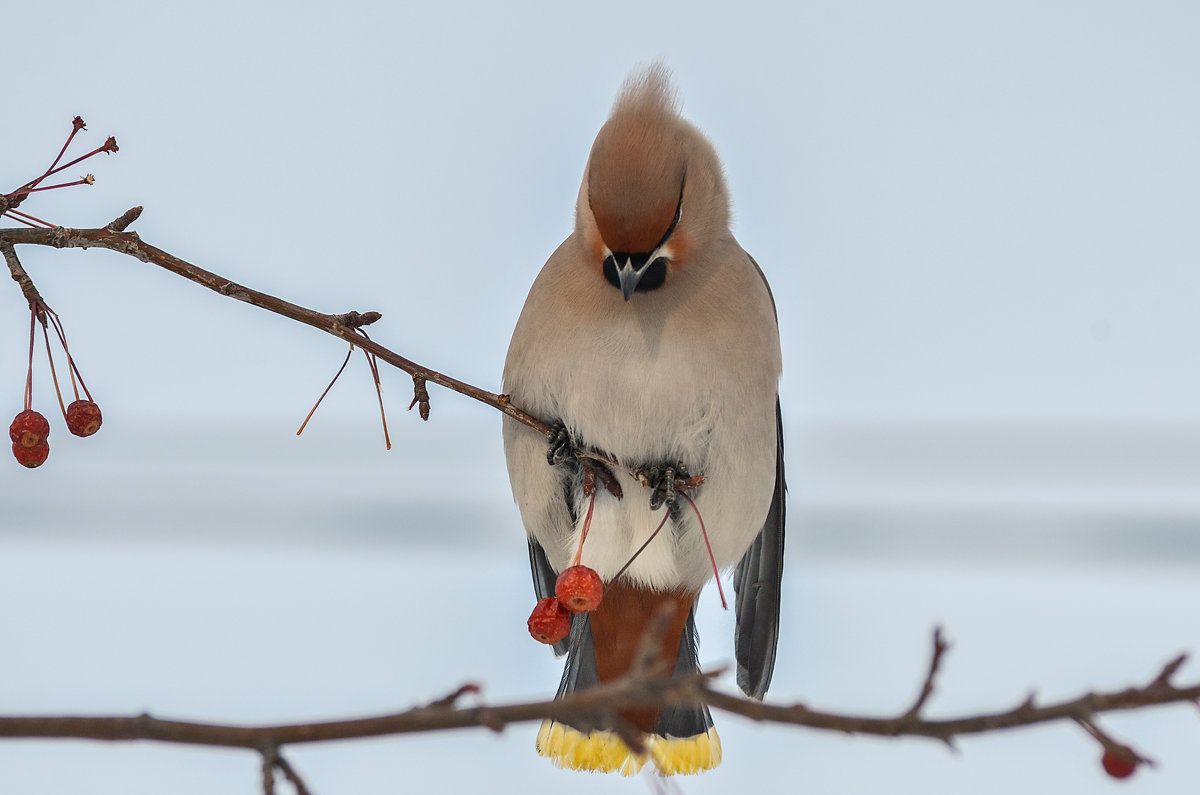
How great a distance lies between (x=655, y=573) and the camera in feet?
10.6

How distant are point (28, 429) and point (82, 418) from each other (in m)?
0.10

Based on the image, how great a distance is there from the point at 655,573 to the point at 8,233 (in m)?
1.83

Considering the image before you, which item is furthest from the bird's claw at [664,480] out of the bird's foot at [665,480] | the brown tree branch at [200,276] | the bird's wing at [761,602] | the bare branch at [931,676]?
the bare branch at [931,676]

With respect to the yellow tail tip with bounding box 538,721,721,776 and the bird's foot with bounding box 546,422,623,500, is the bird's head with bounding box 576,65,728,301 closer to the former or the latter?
the bird's foot with bounding box 546,422,623,500

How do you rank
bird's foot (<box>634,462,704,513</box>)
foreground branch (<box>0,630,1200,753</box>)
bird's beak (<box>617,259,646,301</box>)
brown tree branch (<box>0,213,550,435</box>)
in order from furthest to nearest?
bird's foot (<box>634,462,704,513</box>), bird's beak (<box>617,259,646,301</box>), brown tree branch (<box>0,213,550,435</box>), foreground branch (<box>0,630,1200,753</box>)

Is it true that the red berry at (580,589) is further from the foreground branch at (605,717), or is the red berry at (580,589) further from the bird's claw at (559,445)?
the foreground branch at (605,717)

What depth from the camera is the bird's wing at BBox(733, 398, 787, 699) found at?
3.82 meters

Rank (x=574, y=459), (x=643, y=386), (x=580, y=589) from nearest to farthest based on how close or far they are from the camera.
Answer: (x=580, y=589), (x=643, y=386), (x=574, y=459)

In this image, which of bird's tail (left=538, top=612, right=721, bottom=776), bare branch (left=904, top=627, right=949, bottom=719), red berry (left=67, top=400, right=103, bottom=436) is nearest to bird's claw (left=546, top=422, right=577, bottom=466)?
bird's tail (left=538, top=612, right=721, bottom=776)

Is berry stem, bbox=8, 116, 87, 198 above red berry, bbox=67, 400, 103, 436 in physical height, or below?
above

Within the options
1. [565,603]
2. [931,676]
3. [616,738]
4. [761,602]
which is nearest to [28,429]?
[565,603]

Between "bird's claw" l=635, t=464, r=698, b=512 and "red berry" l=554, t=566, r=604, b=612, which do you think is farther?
"bird's claw" l=635, t=464, r=698, b=512

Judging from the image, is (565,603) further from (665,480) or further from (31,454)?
(31,454)

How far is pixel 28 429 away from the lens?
207 cm
